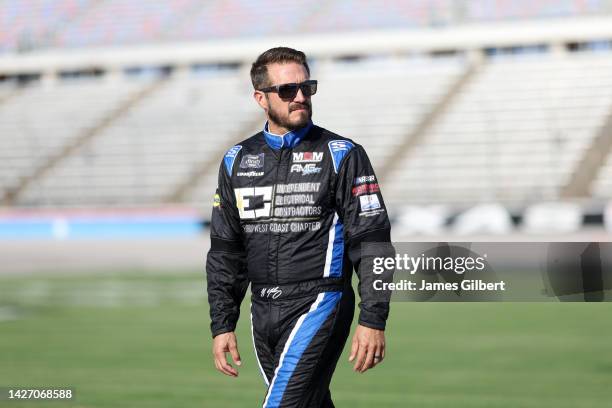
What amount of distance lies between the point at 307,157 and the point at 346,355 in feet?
20.0

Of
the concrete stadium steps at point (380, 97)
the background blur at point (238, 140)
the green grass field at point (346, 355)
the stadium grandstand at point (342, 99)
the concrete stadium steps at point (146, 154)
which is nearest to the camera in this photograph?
the green grass field at point (346, 355)

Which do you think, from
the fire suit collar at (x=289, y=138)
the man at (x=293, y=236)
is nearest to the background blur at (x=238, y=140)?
the man at (x=293, y=236)

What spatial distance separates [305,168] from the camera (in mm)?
Answer: 3805

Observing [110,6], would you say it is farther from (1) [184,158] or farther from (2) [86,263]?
(2) [86,263]

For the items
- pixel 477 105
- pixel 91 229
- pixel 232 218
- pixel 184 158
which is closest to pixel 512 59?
pixel 477 105

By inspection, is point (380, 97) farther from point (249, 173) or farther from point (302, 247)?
point (302, 247)

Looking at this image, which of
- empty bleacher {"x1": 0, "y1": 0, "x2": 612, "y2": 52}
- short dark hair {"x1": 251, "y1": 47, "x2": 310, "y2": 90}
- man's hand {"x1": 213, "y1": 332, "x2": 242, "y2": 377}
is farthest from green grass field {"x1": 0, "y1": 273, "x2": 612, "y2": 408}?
empty bleacher {"x1": 0, "y1": 0, "x2": 612, "y2": 52}

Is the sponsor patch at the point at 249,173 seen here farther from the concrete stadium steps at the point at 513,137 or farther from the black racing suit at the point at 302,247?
the concrete stadium steps at the point at 513,137

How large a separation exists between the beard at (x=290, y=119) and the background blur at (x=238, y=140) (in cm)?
523

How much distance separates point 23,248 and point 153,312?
11856 mm

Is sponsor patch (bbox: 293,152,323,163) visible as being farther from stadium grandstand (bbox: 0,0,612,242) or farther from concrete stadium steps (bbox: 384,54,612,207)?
concrete stadium steps (bbox: 384,54,612,207)

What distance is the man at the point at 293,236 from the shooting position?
12.2ft

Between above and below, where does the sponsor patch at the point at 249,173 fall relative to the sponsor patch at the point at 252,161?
below

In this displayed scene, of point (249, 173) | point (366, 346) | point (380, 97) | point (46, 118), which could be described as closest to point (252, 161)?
point (249, 173)
